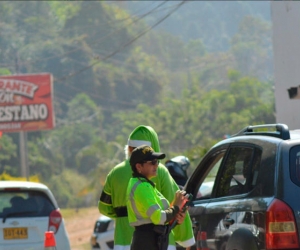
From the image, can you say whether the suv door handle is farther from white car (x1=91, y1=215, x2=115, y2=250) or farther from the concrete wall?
white car (x1=91, y1=215, x2=115, y2=250)

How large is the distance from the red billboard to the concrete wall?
75.5 feet

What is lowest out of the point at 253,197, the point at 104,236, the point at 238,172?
the point at 104,236

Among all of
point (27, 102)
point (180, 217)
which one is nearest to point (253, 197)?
point (180, 217)

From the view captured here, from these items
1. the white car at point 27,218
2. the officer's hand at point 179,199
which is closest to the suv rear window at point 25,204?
the white car at point 27,218

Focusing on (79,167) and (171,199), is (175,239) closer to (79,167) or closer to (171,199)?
(171,199)

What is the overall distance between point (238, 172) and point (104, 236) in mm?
9180

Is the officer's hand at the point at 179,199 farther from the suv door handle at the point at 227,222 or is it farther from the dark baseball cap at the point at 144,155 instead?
the suv door handle at the point at 227,222

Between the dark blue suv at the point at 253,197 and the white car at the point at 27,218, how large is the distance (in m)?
3.23

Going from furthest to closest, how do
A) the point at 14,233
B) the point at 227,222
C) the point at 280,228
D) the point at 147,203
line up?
the point at 14,233, the point at 227,222, the point at 147,203, the point at 280,228

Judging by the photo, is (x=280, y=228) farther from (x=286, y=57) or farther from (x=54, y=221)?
(x=286, y=57)

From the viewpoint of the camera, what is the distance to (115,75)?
266 feet

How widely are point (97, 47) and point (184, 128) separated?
1900 centimetres

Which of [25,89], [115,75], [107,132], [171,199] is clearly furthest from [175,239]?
[115,75]

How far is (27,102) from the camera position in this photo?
39.2 metres
